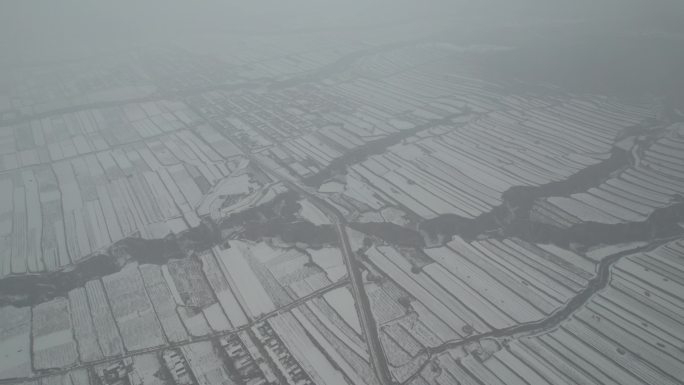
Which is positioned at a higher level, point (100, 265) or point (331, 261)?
point (331, 261)

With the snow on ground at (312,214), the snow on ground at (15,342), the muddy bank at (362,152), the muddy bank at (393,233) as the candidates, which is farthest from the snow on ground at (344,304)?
the snow on ground at (15,342)

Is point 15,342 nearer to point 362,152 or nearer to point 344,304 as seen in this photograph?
point 344,304

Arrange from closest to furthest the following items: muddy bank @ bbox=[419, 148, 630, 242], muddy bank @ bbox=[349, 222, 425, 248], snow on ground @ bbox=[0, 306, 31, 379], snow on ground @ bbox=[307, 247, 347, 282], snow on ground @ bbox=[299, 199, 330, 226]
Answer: snow on ground @ bbox=[0, 306, 31, 379] < snow on ground @ bbox=[307, 247, 347, 282] < muddy bank @ bbox=[349, 222, 425, 248] < muddy bank @ bbox=[419, 148, 630, 242] < snow on ground @ bbox=[299, 199, 330, 226]

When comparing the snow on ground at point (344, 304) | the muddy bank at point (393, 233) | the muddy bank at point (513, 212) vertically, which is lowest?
the snow on ground at point (344, 304)

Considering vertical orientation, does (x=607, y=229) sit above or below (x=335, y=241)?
above

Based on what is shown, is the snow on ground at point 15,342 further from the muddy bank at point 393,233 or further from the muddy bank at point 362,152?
the muddy bank at point 362,152

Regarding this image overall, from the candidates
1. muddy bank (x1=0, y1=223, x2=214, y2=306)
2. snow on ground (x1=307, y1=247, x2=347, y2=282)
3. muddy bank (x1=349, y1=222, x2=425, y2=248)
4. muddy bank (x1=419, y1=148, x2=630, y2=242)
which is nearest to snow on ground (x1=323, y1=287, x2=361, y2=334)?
snow on ground (x1=307, y1=247, x2=347, y2=282)

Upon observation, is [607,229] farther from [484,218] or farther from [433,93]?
[433,93]

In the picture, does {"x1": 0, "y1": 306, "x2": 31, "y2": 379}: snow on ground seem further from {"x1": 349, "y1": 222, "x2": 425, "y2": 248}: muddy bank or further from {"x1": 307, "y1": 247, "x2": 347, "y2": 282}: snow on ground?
{"x1": 349, "y1": 222, "x2": 425, "y2": 248}: muddy bank

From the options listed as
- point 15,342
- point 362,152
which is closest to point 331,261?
point 362,152

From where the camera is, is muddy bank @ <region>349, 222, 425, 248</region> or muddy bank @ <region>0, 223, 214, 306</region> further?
muddy bank @ <region>349, 222, 425, 248</region>

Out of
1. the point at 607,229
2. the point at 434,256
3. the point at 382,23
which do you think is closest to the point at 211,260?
the point at 434,256
